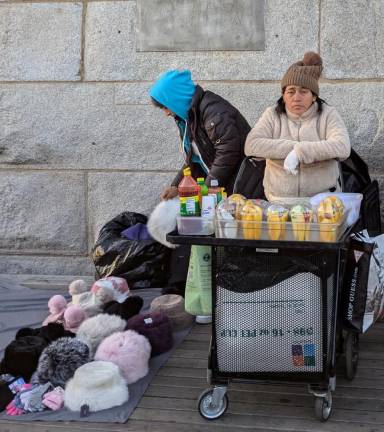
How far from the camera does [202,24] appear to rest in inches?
190

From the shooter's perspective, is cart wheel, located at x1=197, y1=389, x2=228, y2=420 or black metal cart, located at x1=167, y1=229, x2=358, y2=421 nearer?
black metal cart, located at x1=167, y1=229, x2=358, y2=421

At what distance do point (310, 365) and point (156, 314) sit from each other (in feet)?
3.85

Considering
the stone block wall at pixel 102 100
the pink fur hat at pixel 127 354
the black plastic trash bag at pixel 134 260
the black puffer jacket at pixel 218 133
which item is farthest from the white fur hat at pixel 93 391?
the stone block wall at pixel 102 100

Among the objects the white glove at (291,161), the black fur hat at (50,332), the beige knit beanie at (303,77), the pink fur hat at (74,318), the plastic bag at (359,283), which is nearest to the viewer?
the plastic bag at (359,283)

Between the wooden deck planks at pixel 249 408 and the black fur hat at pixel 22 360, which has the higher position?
the black fur hat at pixel 22 360

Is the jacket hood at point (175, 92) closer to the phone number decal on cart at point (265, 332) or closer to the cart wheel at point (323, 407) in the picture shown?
the phone number decal on cart at point (265, 332)

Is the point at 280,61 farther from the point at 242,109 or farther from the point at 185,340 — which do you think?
the point at 185,340

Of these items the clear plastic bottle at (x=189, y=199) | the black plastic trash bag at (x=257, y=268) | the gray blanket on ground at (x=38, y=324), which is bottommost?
the gray blanket on ground at (x=38, y=324)

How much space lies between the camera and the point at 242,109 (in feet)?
16.0

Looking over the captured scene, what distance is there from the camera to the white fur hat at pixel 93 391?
2.97m

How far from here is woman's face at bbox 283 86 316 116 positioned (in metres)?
3.45

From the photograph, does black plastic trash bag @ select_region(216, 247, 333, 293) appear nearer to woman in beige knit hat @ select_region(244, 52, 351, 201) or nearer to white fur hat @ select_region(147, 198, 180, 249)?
white fur hat @ select_region(147, 198, 180, 249)

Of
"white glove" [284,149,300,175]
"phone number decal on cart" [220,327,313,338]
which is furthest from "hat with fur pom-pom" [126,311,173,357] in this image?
"white glove" [284,149,300,175]

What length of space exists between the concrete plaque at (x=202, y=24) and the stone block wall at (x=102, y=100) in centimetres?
6
